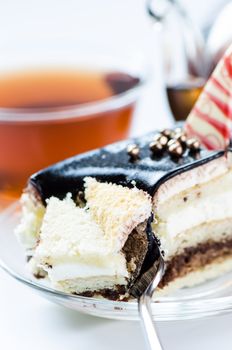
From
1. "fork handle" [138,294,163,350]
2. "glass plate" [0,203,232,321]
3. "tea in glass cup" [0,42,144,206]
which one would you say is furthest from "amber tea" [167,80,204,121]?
"fork handle" [138,294,163,350]

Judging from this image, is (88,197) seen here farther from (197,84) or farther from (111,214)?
(197,84)

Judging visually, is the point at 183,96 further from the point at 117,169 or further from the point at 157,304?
the point at 157,304

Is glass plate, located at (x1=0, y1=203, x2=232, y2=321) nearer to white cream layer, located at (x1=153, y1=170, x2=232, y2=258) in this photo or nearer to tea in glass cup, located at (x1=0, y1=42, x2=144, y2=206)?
white cream layer, located at (x1=153, y1=170, x2=232, y2=258)

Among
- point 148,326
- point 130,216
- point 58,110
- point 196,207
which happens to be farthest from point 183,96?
point 148,326

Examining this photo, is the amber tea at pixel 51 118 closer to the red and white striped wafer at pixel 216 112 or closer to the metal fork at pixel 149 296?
the red and white striped wafer at pixel 216 112

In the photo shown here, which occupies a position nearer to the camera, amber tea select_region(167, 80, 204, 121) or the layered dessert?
the layered dessert
